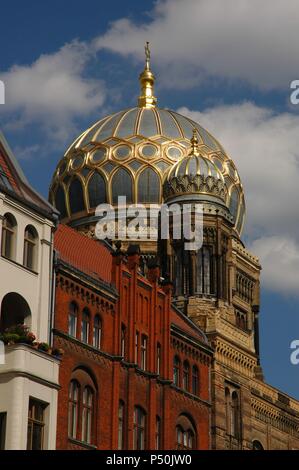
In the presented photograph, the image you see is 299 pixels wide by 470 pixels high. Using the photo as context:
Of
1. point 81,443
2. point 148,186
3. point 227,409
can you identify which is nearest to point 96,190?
point 148,186

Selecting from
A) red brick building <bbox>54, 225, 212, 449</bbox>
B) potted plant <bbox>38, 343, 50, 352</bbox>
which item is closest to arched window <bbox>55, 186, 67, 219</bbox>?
red brick building <bbox>54, 225, 212, 449</bbox>

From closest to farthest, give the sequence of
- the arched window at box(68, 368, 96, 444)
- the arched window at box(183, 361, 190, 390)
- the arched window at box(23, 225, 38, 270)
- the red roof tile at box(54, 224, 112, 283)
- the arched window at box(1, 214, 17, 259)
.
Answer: the arched window at box(1, 214, 17, 259), the arched window at box(23, 225, 38, 270), the arched window at box(68, 368, 96, 444), the red roof tile at box(54, 224, 112, 283), the arched window at box(183, 361, 190, 390)

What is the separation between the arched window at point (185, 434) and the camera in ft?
187

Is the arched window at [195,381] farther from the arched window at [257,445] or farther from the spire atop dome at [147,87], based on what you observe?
the spire atop dome at [147,87]

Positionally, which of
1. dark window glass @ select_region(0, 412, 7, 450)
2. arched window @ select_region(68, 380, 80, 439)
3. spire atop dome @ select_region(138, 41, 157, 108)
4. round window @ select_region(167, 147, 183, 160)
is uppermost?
spire atop dome @ select_region(138, 41, 157, 108)

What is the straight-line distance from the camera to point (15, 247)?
→ 4541 cm

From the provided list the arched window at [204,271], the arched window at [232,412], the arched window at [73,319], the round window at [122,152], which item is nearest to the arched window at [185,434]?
the arched window at [232,412]

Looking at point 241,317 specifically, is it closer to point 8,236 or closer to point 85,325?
point 85,325

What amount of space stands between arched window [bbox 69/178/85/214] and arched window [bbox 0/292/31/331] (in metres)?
40.8

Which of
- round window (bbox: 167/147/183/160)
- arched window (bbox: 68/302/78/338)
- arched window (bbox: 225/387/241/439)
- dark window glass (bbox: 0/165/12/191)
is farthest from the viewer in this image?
round window (bbox: 167/147/183/160)

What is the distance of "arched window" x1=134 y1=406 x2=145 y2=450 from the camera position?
5319 centimetres

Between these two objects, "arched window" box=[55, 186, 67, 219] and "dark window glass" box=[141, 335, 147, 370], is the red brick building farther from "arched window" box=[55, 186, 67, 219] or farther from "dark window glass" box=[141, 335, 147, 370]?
"arched window" box=[55, 186, 67, 219]
